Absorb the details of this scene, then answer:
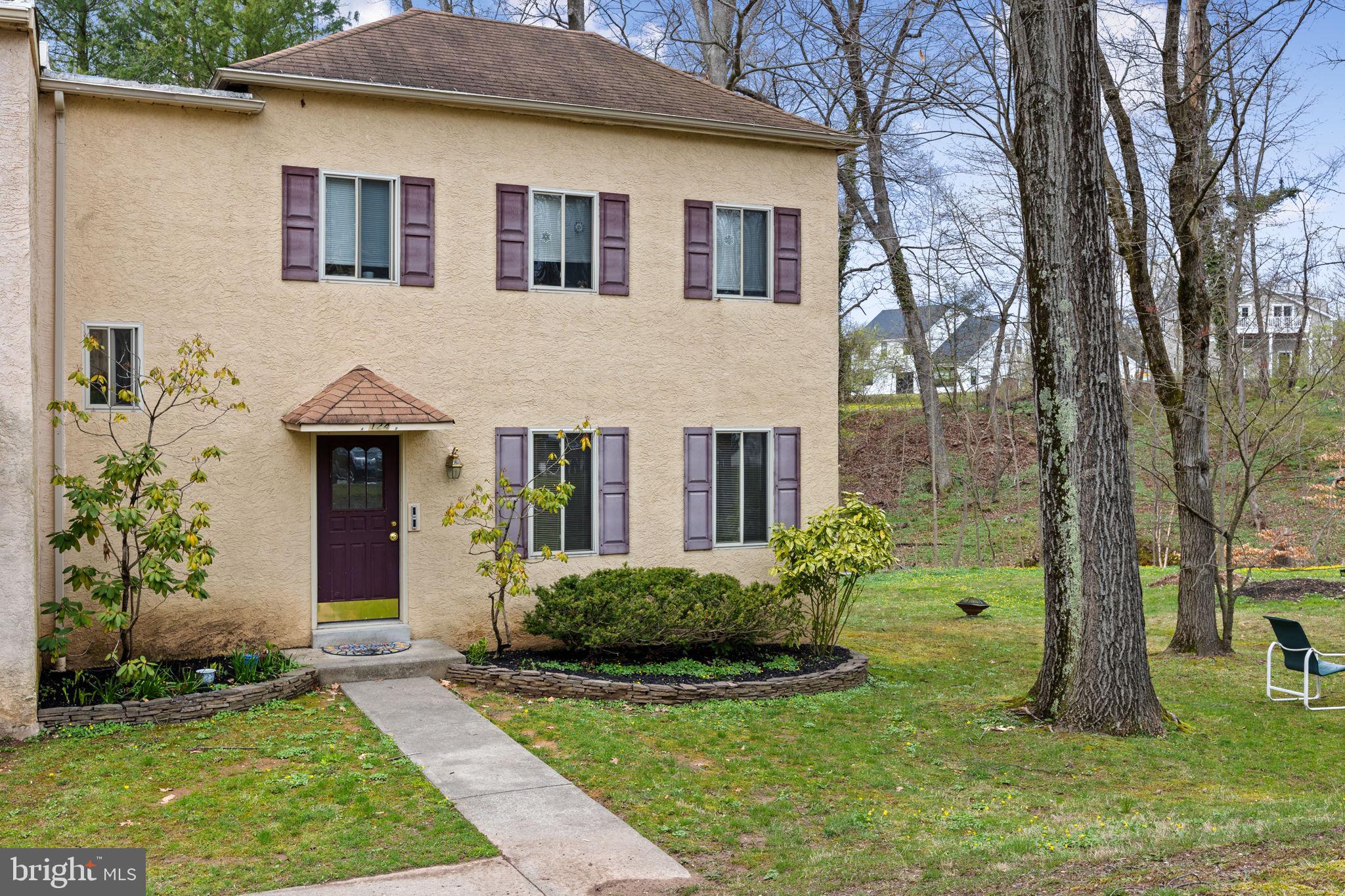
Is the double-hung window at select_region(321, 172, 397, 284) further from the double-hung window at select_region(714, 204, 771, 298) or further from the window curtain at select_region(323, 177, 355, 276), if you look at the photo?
the double-hung window at select_region(714, 204, 771, 298)

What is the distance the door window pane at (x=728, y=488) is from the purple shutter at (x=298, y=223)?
4.94 meters

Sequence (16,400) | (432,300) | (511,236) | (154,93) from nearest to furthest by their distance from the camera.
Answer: (16,400) → (154,93) → (432,300) → (511,236)

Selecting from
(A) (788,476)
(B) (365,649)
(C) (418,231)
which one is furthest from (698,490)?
(C) (418,231)

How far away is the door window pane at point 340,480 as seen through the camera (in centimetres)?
1095

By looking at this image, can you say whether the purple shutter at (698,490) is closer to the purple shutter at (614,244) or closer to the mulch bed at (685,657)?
the mulch bed at (685,657)

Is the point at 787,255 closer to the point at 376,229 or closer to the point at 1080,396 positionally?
the point at 1080,396

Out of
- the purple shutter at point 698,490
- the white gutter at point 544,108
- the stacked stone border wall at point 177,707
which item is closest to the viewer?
the stacked stone border wall at point 177,707

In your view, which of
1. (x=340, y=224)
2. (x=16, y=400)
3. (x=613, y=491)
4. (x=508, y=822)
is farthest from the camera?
(x=613, y=491)

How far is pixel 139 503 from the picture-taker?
993 cm

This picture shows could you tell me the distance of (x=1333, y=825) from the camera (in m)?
6.11

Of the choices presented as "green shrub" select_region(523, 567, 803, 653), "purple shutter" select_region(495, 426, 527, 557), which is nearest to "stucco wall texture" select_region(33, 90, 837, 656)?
"purple shutter" select_region(495, 426, 527, 557)

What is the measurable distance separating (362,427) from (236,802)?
4241 mm

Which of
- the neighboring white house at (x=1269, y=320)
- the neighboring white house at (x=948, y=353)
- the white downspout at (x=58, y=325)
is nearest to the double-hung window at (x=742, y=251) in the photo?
the white downspout at (x=58, y=325)

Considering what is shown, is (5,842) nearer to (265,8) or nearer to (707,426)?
(707,426)
